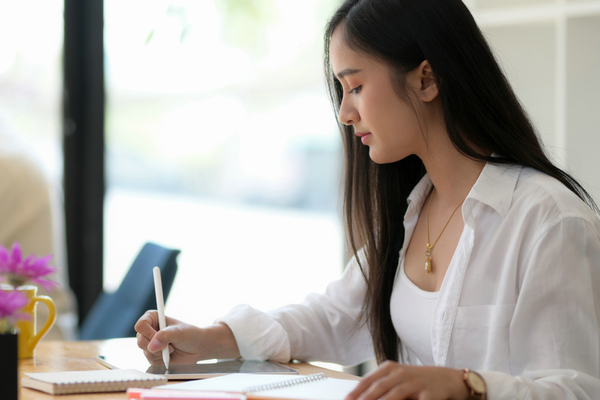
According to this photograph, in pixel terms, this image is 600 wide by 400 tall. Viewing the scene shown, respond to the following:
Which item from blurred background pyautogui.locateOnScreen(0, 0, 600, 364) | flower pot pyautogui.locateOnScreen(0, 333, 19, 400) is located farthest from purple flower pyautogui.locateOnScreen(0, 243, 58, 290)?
blurred background pyautogui.locateOnScreen(0, 0, 600, 364)

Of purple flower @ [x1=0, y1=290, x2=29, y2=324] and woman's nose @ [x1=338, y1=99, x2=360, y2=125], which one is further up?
woman's nose @ [x1=338, y1=99, x2=360, y2=125]

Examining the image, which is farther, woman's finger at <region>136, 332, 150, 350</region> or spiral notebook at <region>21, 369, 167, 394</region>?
woman's finger at <region>136, 332, 150, 350</region>

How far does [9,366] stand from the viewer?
27.5 inches

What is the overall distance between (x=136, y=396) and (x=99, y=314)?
120cm

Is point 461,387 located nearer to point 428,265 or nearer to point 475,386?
point 475,386

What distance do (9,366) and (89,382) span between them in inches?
7.3

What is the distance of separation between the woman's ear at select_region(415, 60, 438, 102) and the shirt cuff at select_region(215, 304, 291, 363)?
1.81 feet

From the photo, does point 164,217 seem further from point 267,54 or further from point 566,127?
point 566,127

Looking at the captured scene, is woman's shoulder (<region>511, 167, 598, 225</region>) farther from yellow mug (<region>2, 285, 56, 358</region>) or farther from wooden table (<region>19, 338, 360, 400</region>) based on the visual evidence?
yellow mug (<region>2, 285, 56, 358</region>)

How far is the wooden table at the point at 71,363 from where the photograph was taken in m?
0.85

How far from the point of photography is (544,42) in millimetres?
1927

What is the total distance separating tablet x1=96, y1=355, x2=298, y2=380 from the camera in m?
0.98

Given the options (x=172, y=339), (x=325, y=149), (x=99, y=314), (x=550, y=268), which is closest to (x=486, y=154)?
(x=550, y=268)

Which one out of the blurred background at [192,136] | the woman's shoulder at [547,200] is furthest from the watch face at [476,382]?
the blurred background at [192,136]
